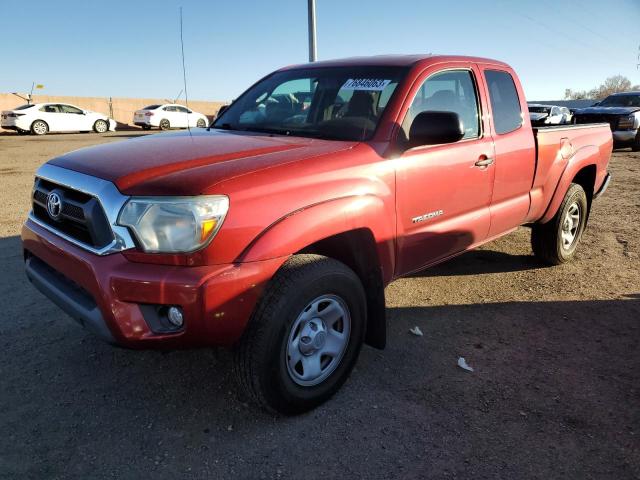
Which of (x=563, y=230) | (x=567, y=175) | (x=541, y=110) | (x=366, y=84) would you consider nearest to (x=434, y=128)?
(x=366, y=84)

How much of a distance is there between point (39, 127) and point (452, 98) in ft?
75.6

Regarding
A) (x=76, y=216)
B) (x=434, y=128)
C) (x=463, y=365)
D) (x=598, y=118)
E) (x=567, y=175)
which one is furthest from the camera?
(x=598, y=118)

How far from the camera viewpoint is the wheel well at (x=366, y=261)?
275cm

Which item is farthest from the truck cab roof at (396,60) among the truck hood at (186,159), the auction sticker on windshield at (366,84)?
the truck hood at (186,159)

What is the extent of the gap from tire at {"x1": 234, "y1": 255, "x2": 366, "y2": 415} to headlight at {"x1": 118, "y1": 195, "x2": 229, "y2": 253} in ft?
1.39

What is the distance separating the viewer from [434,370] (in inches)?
123

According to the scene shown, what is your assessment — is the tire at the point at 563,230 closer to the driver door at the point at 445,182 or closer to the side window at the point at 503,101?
the side window at the point at 503,101

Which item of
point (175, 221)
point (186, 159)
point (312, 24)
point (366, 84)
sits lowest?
point (175, 221)

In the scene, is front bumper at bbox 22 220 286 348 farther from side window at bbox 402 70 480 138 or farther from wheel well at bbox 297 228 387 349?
side window at bbox 402 70 480 138

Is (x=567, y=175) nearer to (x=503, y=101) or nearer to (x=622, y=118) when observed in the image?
(x=503, y=101)

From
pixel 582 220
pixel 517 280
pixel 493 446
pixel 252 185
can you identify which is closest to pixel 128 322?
pixel 252 185

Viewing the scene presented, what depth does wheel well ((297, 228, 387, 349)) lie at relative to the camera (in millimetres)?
2752

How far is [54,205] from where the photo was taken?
263cm

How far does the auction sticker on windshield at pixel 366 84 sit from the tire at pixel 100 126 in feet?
78.4
